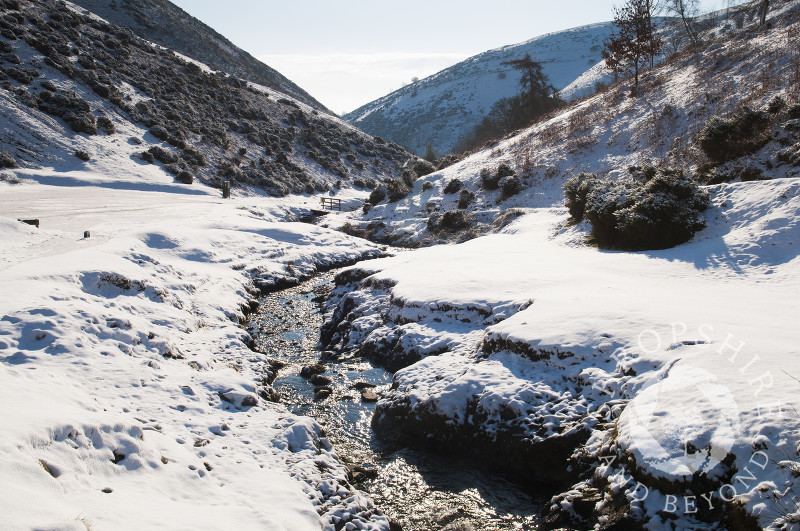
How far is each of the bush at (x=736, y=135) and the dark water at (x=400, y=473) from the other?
17004 millimetres

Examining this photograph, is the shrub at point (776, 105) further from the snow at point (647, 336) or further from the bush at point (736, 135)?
the snow at point (647, 336)

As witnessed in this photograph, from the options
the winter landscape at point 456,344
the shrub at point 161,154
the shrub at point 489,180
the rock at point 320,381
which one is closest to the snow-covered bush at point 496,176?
the shrub at point 489,180

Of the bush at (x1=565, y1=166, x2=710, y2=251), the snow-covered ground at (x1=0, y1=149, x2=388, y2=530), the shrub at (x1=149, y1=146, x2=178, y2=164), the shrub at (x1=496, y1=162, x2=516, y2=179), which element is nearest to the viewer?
the snow-covered ground at (x1=0, y1=149, x2=388, y2=530)

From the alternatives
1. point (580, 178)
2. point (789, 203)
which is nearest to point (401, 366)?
point (789, 203)

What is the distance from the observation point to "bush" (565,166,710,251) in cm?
1385

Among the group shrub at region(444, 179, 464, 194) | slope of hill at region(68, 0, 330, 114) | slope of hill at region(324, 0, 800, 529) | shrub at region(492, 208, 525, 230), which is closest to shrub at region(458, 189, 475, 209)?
shrub at region(444, 179, 464, 194)

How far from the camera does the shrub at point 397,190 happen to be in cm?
3534

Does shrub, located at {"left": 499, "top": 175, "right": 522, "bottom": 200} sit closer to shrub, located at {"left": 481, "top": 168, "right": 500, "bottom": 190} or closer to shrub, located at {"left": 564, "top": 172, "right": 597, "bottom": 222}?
shrub, located at {"left": 481, "top": 168, "right": 500, "bottom": 190}

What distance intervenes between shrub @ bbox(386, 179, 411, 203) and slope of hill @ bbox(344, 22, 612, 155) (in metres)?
89.8

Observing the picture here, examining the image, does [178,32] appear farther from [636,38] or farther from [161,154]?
[636,38]

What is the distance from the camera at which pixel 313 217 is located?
1449 inches

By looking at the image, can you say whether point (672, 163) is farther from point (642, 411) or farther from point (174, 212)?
point (174, 212)

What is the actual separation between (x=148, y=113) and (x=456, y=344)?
46821mm

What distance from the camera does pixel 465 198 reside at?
98.8 ft
